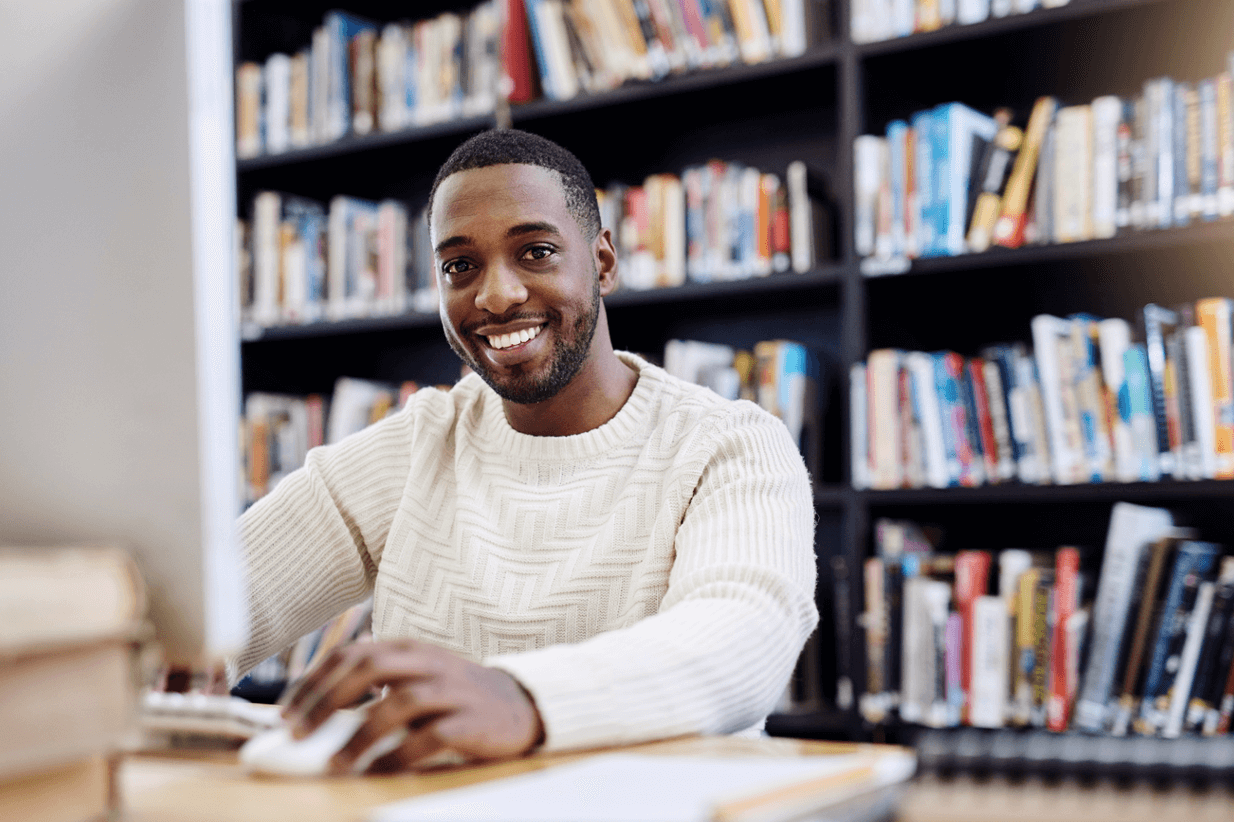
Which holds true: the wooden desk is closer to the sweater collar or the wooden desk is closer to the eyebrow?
the sweater collar

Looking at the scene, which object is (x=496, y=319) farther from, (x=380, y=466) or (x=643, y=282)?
(x=643, y=282)

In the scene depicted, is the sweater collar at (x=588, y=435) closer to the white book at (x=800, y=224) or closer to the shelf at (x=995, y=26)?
the white book at (x=800, y=224)

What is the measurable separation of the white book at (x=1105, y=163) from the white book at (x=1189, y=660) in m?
0.61

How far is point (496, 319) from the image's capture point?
1.43 meters

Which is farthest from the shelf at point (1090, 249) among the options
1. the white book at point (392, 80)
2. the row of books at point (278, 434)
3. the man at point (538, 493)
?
the row of books at point (278, 434)

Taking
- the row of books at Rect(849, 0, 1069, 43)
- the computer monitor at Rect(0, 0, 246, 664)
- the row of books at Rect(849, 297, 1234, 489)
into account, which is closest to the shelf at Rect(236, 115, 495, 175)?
the row of books at Rect(849, 0, 1069, 43)

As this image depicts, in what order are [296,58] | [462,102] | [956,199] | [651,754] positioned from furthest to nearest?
[296,58] → [462,102] → [956,199] → [651,754]

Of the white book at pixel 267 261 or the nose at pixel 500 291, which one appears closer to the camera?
the nose at pixel 500 291

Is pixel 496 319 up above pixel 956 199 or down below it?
below

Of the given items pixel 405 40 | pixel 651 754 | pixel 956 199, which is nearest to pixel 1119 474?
pixel 956 199

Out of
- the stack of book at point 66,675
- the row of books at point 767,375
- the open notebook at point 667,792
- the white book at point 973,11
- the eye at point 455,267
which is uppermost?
the white book at point 973,11

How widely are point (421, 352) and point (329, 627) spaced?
77 cm

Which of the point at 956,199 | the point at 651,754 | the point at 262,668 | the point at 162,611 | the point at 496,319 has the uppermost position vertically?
the point at 956,199

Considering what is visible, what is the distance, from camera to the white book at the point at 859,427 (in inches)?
79.6
